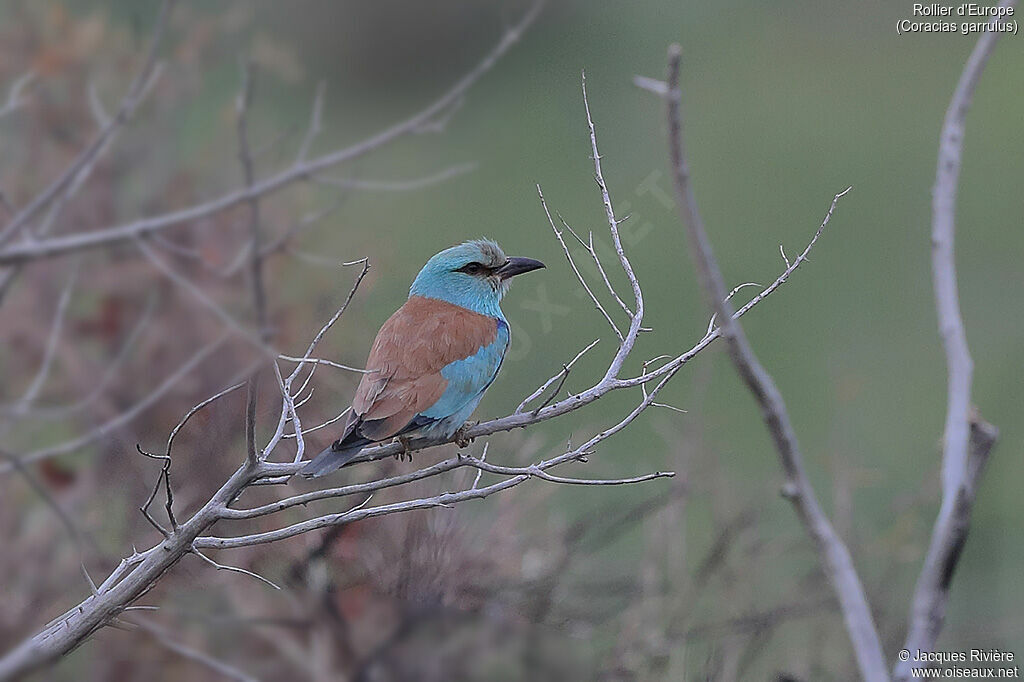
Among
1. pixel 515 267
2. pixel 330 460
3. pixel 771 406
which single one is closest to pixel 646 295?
pixel 515 267

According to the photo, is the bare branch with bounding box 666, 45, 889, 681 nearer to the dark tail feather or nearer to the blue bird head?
the dark tail feather

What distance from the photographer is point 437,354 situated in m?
2.94

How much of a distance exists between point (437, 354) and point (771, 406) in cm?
167

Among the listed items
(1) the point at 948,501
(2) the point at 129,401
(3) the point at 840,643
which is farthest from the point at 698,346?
(2) the point at 129,401

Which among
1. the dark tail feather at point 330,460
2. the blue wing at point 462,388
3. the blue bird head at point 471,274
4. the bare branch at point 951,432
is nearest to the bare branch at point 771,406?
the bare branch at point 951,432

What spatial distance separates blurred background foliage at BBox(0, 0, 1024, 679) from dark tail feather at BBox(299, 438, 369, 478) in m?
0.69

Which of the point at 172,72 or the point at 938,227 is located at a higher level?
the point at 172,72

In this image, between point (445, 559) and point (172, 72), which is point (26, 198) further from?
point (445, 559)

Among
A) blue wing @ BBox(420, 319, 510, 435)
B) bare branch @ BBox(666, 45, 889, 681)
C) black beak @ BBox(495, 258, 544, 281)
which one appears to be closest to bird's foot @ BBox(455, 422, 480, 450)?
blue wing @ BBox(420, 319, 510, 435)

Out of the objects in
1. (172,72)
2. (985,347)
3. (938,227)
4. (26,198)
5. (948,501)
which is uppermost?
(172,72)

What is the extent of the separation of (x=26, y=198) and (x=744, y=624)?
304 cm

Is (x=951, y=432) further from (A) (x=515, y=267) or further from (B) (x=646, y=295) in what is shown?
(B) (x=646, y=295)

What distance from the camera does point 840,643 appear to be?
360cm

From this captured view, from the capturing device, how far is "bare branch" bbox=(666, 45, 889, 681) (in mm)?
1269
